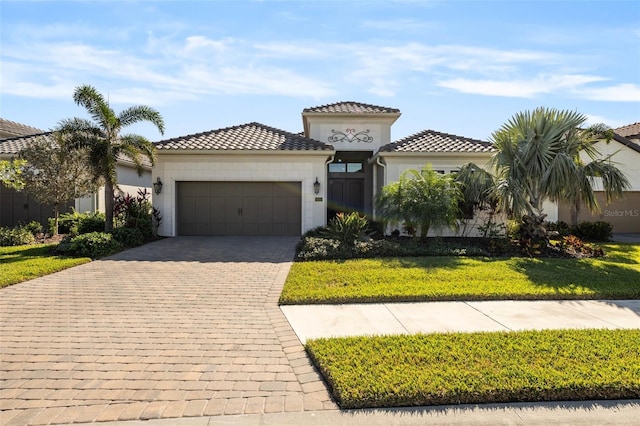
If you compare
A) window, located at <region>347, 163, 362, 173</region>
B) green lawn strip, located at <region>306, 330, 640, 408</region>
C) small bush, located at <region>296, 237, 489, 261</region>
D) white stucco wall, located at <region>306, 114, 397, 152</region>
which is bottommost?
green lawn strip, located at <region>306, 330, 640, 408</region>

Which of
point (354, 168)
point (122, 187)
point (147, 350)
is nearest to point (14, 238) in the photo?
point (122, 187)

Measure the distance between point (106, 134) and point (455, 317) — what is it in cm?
1218

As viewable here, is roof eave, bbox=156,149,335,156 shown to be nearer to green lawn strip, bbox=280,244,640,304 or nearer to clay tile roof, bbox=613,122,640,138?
green lawn strip, bbox=280,244,640,304

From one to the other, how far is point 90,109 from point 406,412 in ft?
43.1

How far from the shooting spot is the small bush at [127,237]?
1215 cm

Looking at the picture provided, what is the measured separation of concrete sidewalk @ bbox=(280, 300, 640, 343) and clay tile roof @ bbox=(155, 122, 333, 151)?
955 cm

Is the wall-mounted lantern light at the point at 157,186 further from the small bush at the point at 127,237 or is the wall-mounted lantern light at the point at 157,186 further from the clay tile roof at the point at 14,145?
the clay tile roof at the point at 14,145

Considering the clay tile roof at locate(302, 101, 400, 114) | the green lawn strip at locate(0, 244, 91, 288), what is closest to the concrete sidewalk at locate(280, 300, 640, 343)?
the green lawn strip at locate(0, 244, 91, 288)

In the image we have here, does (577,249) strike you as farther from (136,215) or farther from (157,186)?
(136,215)

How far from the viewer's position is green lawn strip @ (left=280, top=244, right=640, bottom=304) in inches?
267

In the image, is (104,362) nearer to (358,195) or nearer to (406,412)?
(406,412)

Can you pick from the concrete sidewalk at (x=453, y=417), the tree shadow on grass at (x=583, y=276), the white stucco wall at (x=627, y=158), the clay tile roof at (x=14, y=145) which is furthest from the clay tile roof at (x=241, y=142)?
the white stucco wall at (x=627, y=158)

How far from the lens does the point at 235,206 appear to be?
15211 millimetres

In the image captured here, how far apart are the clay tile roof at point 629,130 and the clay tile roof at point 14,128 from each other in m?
35.0
